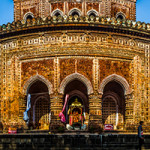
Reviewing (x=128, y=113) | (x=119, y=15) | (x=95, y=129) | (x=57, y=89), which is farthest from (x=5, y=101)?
(x=119, y=15)

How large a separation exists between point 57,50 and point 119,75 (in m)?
4.03

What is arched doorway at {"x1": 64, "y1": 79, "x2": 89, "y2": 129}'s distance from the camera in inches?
928

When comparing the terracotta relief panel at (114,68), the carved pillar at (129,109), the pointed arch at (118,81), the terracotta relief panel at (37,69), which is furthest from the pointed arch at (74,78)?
the carved pillar at (129,109)

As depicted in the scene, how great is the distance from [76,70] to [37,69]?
93.5 inches

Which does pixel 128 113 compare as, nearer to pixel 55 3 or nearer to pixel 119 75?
pixel 119 75

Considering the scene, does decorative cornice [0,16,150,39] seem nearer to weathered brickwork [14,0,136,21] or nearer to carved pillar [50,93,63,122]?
weathered brickwork [14,0,136,21]

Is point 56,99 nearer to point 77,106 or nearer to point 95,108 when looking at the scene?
point 77,106

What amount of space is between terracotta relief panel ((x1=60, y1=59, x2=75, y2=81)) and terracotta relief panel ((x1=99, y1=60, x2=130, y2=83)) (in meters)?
1.68

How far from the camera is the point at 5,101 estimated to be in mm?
24219

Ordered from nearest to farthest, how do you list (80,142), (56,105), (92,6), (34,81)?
1. (80,142)
2. (56,105)
3. (34,81)
4. (92,6)

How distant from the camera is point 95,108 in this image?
73.8ft

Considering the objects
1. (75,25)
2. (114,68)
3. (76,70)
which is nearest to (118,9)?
(75,25)

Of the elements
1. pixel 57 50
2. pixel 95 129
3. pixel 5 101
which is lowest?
pixel 95 129

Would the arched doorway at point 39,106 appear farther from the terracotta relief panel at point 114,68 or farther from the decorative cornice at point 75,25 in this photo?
the terracotta relief panel at point 114,68
